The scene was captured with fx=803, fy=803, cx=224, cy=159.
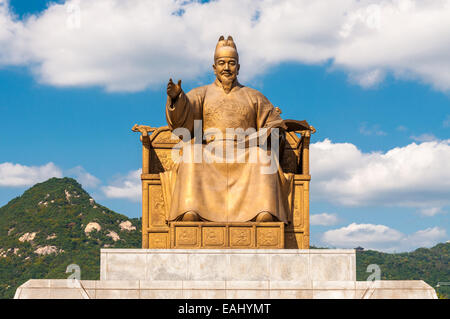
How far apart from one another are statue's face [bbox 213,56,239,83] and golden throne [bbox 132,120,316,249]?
1.19m

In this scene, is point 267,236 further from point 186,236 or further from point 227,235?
point 186,236

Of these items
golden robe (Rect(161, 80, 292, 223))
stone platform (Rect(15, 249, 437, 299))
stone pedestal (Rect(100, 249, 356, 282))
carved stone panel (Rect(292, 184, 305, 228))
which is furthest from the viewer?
carved stone panel (Rect(292, 184, 305, 228))

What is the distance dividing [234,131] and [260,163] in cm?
101

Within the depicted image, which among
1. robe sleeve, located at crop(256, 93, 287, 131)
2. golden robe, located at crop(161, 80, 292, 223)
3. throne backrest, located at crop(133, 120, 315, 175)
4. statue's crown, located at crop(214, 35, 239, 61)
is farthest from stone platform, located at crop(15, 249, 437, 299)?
statue's crown, located at crop(214, 35, 239, 61)

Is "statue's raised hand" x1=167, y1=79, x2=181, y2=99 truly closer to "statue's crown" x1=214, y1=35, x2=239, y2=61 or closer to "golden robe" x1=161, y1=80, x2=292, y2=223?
"golden robe" x1=161, y1=80, x2=292, y2=223

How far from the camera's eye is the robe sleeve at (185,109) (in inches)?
484

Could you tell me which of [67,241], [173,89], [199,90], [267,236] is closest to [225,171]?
[267,236]

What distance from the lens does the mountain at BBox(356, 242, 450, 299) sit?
2580 cm

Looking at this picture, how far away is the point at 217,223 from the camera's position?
36.7 ft

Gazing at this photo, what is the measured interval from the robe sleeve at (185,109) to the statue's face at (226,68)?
16.3 inches

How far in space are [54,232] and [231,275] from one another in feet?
73.4

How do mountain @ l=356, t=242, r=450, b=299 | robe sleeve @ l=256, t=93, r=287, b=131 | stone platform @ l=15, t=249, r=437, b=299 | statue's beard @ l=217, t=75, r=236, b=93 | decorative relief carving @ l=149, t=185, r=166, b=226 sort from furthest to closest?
mountain @ l=356, t=242, r=450, b=299
statue's beard @ l=217, t=75, r=236, b=93
robe sleeve @ l=256, t=93, r=287, b=131
decorative relief carving @ l=149, t=185, r=166, b=226
stone platform @ l=15, t=249, r=437, b=299
